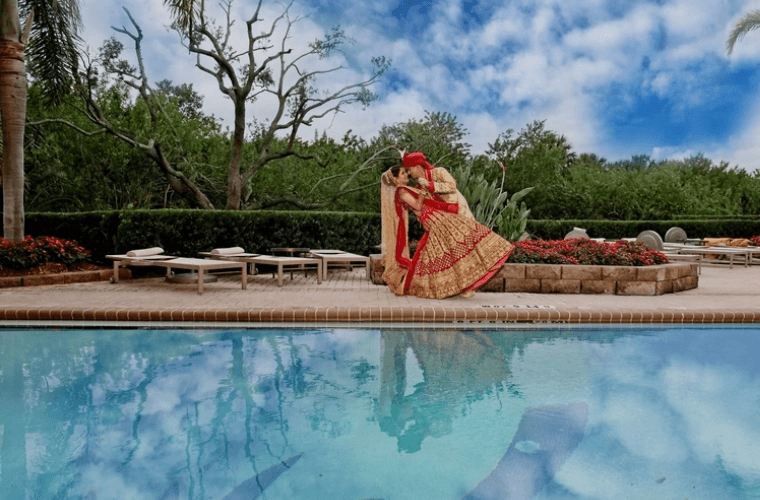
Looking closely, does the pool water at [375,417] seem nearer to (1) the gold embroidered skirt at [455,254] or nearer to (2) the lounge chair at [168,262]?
(1) the gold embroidered skirt at [455,254]

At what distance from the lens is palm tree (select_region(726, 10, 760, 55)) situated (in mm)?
24312

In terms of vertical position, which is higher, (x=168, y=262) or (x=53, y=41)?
(x=53, y=41)

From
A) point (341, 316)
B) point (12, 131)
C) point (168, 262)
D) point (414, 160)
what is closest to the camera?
point (341, 316)

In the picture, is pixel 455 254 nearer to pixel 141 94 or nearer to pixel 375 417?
pixel 375 417

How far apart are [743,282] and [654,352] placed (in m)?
6.50

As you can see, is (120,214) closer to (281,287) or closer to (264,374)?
(281,287)

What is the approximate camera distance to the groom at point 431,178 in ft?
26.2

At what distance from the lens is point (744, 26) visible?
958 inches

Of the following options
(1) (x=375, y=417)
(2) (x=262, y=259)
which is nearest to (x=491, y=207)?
(2) (x=262, y=259)

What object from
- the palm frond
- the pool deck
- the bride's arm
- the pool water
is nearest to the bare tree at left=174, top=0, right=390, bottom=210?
the palm frond

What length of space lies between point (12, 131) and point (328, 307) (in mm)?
7596

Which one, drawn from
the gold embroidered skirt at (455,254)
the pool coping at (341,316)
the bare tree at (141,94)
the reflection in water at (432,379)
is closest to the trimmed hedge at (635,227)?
the bare tree at (141,94)

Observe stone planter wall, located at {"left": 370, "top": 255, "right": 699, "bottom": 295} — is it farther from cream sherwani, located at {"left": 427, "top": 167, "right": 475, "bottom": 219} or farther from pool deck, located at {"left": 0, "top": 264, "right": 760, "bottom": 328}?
cream sherwani, located at {"left": 427, "top": 167, "right": 475, "bottom": 219}

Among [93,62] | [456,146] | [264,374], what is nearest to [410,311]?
[264,374]
